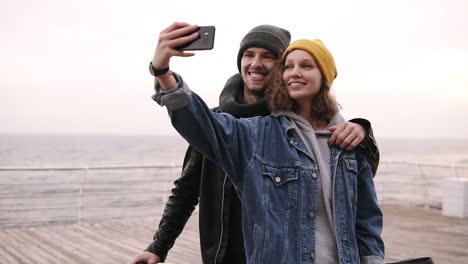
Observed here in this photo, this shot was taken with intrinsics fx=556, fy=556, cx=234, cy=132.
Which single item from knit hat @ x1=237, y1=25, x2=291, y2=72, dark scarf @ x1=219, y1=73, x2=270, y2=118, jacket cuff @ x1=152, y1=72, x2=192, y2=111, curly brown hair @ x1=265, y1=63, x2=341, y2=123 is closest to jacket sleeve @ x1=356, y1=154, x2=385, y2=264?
curly brown hair @ x1=265, y1=63, x2=341, y2=123

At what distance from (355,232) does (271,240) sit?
293mm

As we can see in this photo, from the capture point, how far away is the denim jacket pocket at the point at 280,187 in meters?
1.33

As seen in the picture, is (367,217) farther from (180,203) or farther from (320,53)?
(180,203)

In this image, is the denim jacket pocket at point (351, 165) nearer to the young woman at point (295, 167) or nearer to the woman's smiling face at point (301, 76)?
the young woman at point (295, 167)

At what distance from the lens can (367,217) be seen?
149 centimetres

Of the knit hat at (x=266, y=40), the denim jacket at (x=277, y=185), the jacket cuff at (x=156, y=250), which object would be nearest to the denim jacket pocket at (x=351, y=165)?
the denim jacket at (x=277, y=185)

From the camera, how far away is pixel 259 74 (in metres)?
1.70

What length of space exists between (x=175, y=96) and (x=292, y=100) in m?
0.42

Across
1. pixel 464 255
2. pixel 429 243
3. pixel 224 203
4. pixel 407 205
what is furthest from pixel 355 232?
pixel 407 205

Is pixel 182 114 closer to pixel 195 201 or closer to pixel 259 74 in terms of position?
pixel 259 74

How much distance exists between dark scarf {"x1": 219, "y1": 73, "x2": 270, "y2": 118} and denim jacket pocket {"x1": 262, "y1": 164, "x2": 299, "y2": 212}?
309 millimetres

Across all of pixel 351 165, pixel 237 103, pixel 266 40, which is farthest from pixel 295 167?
pixel 266 40

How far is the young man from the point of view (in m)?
1.60

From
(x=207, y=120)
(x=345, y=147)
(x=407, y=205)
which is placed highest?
(x=207, y=120)
